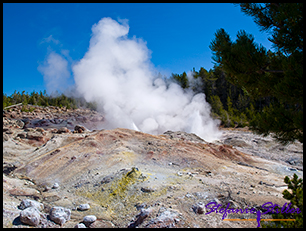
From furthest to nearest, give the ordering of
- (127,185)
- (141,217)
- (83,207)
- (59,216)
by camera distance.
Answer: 1. (127,185)
2. (83,207)
3. (59,216)
4. (141,217)

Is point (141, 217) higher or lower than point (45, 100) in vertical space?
lower

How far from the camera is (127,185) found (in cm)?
483

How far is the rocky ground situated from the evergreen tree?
1.59m

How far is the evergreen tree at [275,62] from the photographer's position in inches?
134

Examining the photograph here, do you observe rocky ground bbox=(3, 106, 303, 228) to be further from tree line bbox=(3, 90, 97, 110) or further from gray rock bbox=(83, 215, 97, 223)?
tree line bbox=(3, 90, 97, 110)

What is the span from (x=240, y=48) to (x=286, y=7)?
0.97m

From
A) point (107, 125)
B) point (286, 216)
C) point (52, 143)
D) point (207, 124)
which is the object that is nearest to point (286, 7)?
point (286, 216)

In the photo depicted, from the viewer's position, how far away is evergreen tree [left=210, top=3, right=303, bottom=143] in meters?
3.41

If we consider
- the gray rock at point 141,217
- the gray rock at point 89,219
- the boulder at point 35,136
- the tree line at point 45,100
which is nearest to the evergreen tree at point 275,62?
the gray rock at point 141,217

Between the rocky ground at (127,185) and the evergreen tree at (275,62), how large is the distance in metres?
1.59

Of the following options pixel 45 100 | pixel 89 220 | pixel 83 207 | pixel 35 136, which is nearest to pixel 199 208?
pixel 89 220

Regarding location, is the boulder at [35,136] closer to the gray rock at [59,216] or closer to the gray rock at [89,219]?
the gray rock at [59,216]

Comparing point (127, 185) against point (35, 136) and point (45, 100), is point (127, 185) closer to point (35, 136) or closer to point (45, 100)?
point (35, 136)

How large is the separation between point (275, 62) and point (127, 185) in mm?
4277
